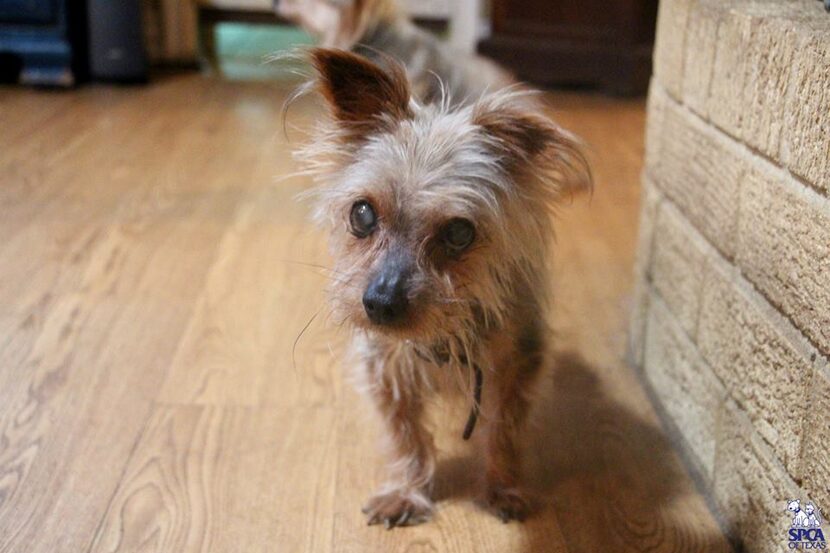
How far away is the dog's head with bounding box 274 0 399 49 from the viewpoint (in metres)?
3.25

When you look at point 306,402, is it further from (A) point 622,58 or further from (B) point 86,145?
(A) point 622,58

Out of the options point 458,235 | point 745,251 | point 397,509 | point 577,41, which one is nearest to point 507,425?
point 397,509

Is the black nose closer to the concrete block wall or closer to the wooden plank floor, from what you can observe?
the wooden plank floor

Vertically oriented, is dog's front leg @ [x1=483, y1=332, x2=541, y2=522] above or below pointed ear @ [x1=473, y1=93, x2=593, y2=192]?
below

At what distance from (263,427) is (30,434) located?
16.9 inches

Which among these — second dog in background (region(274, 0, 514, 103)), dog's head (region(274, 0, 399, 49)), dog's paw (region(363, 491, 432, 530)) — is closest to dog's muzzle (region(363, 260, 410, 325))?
dog's paw (region(363, 491, 432, 530))

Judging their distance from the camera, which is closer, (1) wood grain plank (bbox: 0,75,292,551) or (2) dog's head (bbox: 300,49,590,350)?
(2) dog's head (bbox: 300,49,590,350)

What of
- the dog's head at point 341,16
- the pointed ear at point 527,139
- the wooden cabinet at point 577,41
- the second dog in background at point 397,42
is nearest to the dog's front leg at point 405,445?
the pointed ear at point 527,139

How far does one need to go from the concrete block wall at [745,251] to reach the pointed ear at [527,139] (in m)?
0.28

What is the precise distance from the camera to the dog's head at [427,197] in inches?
57.0

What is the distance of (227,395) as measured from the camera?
202cm

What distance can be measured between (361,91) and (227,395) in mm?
779

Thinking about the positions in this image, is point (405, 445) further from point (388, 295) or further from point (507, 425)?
point (388, 295)

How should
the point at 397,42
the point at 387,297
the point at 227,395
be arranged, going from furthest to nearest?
the point at 397,42 < the point at 227,395 < the point at 387,297
